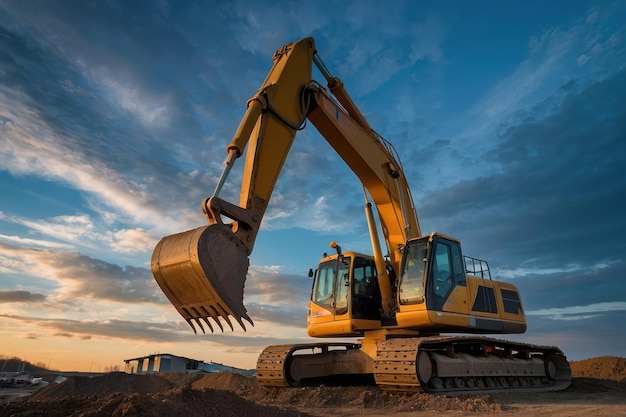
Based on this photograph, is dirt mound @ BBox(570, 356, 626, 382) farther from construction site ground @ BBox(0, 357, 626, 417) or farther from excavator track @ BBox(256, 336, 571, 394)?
excavator track @ BBox(256, 336, 571, 394)

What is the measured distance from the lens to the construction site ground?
5176 mm

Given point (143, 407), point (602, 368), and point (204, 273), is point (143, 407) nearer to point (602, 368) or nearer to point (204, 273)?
point (204, 273)

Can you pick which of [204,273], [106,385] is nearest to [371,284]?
[204,273]

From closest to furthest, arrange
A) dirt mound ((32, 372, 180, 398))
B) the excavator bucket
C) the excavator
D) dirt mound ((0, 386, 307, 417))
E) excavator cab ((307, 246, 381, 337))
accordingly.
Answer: dirt mound ((0, 386, 307, 417)) < the excavator bucket < the excavator < excavator cab ((307, 246, 381, 337)) < dirt mound ((32, 372, 180, 398))

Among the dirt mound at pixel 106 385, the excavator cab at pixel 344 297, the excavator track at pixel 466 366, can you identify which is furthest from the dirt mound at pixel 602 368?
the dirt mound at pixel 106 385

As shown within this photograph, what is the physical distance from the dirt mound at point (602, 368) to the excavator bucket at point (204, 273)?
17.3 metres

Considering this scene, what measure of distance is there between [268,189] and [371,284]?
4237 millimetres

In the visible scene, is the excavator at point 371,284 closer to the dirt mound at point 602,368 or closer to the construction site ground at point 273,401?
the construction site ground at point 273,401

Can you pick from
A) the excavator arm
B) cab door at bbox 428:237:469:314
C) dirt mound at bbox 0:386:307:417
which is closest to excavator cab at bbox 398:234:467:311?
cab door at bbox 428:237:469:314

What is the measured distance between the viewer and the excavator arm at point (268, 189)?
20.1ft

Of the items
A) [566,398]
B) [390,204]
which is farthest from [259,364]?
[566,398]

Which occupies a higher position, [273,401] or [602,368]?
[602,368]

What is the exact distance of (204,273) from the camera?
5.95m

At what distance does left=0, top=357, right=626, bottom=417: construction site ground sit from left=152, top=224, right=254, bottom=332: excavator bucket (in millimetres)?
1137
